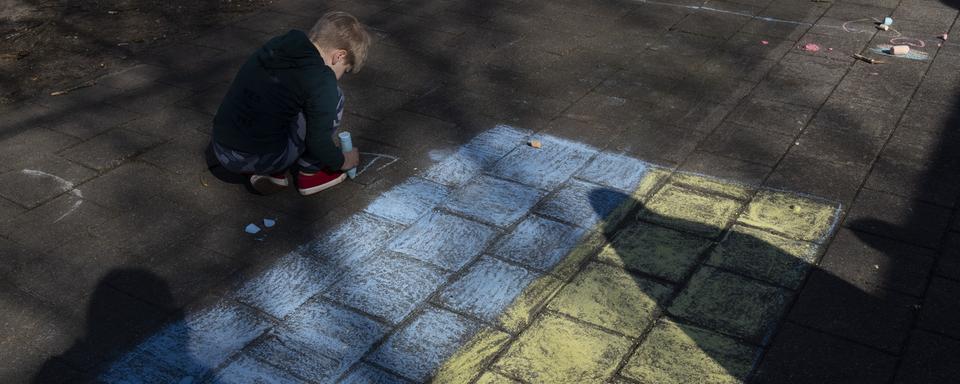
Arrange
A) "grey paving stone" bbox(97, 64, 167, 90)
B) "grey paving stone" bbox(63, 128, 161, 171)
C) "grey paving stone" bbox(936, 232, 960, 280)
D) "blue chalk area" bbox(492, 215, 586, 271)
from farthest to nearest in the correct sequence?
"grey paving stone" bbox(97, 64, 167, 90) → "grey paving stone" bbox(63, 128, 161, 171) → "blue chalk area" bbox(492, 215, 586, 271) → "grey paving stone" bbox(936, 232, 960, 280)

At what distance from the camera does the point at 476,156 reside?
17.6ft

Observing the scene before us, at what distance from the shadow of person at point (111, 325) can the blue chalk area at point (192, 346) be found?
0.17ft

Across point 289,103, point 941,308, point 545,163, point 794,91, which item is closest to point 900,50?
point 794,91

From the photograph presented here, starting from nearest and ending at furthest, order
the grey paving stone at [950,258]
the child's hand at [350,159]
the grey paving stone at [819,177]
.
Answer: the grey paving stone at [950,258] < the grey paving stone at [819,177] < the child's hand at [350,159]

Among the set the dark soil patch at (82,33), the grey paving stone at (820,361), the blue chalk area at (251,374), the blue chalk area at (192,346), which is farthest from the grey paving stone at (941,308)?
the dark soil patch at (82,33)

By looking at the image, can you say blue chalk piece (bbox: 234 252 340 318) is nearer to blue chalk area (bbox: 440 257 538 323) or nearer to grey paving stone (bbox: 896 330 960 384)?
blue chalk area (bbox: 440 257 538 323)

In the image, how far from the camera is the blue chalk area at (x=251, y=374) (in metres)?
3.55

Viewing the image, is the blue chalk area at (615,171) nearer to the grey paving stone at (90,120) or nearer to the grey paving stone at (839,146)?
the grey paving stone at (839,146)

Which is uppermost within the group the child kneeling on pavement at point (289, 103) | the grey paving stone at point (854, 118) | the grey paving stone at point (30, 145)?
the child kneeling on pavement at point (289, 103)

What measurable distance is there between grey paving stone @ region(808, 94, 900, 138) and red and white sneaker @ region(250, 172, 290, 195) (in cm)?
340

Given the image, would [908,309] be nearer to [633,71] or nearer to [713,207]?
[713,207]

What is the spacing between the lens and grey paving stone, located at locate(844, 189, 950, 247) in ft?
14.4

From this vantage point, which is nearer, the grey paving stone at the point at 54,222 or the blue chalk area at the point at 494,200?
the grey paving stone at the point at 54,222

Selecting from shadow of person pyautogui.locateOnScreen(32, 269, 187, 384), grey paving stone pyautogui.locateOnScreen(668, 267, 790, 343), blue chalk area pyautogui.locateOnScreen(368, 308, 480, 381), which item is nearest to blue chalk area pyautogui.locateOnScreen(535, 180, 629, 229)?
grey paving stone pyautogui.locateOnScreen(668, 267, 790, 343)
